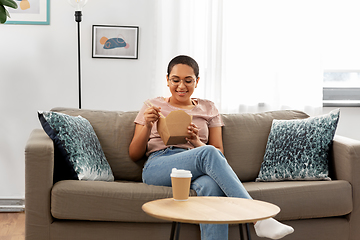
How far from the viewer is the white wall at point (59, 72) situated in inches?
115

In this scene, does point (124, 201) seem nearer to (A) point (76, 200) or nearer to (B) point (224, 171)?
(A) point (76, 200)

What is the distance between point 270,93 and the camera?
9.75 ft

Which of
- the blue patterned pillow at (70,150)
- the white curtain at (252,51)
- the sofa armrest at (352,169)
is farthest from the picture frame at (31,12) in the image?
the sofa armrest at (352,169)

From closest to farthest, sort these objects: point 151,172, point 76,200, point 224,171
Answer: point 224,171, point 76,200, point 151,172

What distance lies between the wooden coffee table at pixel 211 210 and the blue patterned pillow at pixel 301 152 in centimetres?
85

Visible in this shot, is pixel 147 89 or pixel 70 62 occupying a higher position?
pixel 70 62

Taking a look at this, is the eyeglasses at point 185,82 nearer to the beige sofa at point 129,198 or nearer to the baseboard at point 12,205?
the beige sofa at point 129,198

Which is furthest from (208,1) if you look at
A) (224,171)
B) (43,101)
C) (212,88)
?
(224,171)

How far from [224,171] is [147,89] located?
154 cm

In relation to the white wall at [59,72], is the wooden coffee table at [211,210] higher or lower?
lower

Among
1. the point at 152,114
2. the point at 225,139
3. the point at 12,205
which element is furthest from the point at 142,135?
the point at 12,205

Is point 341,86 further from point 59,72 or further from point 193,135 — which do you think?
point 59,72

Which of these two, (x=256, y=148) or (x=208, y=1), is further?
(x=208, y=1)

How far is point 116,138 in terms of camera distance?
2252mm
